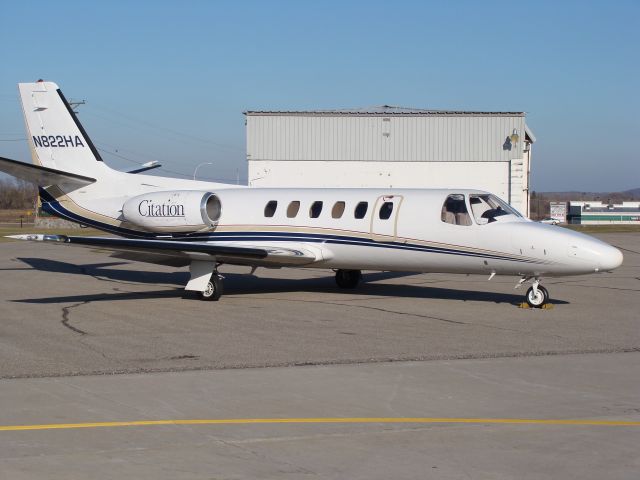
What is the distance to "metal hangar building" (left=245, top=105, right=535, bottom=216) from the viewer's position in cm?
4059

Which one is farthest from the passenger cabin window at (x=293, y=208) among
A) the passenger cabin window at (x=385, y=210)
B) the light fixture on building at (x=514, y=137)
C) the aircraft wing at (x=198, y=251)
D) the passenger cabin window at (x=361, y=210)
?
the light fixture on building at (x=514, y=137)

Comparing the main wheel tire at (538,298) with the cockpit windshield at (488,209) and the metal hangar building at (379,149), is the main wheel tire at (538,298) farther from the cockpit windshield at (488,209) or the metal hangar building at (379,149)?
the metal hangar building at (379,149)

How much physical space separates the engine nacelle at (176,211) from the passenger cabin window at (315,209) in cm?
227

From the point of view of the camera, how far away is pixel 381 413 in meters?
7.68

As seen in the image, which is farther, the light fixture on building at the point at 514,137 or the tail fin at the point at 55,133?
the light fixture on building at the point at 514,137

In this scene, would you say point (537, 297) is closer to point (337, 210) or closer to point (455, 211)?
point (455, 211)

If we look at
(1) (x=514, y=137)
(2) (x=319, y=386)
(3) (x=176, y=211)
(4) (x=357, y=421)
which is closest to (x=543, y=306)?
(2) (x=319, y=386)

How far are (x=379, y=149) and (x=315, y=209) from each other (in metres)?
23.4

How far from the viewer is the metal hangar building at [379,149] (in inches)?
1598

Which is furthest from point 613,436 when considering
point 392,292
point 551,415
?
point 392,292

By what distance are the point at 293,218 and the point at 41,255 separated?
14.9 meters

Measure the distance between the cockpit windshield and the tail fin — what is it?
9504 mm

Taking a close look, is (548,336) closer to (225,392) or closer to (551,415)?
(551,415)

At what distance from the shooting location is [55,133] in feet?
68.9
